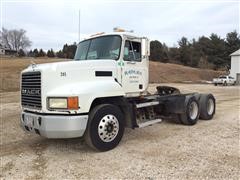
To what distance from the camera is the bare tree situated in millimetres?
95500

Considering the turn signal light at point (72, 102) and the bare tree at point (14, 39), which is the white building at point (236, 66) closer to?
the turn signal light at point (72, 102)

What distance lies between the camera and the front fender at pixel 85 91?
5682 mm

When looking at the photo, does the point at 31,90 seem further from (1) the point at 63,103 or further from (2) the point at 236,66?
(2) the point at 236,66

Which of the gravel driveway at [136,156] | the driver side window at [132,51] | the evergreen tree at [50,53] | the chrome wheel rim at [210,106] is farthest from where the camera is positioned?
the evergreen tree at [50,53]

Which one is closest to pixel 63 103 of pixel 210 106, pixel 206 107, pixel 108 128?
pixel 108 128

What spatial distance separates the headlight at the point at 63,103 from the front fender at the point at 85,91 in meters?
0.08

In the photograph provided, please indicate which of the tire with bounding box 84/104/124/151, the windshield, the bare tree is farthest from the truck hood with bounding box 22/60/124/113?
the bare tree

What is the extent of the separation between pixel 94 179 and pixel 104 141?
4.65ft

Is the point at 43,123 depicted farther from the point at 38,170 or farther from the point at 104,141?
the point at 104,141

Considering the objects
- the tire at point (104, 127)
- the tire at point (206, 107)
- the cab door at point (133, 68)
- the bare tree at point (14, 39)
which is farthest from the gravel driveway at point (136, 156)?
the bare tree at point (14, 39)

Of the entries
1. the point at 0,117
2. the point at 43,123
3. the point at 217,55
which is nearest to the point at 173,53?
the point at 217,55

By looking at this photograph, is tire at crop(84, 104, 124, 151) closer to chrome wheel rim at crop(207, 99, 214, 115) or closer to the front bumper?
the front bumper

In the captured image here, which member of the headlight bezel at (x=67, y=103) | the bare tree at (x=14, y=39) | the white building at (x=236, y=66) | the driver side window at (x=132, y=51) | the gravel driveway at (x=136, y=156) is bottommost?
the gravel driveway at (x=136, y=156)

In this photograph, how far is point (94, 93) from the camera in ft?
19.7
